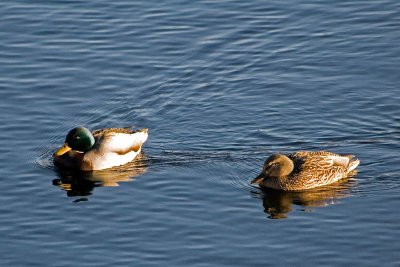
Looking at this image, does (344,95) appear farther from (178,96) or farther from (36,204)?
(36,204)

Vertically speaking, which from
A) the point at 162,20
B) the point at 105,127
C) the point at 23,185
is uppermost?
the point at 162,20

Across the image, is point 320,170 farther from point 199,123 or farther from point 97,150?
point 97,150

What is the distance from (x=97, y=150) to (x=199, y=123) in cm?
192

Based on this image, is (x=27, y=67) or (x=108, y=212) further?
(x=27, y=67)

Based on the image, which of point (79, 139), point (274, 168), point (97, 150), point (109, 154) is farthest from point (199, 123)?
point (274, 168)

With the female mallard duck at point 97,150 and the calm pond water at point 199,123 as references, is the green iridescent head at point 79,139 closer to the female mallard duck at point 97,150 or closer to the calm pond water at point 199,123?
the female mallard duck at point 97,150

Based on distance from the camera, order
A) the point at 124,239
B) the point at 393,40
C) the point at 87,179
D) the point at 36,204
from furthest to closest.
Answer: the point at 393,40, the point at 87,179, the point at 36,204, the point at 124,239

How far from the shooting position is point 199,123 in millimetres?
24219

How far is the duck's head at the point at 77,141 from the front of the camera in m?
23.7

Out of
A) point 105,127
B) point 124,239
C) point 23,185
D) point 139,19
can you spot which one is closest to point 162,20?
point 139,19

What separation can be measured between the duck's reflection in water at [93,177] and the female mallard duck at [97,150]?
132 millimetres

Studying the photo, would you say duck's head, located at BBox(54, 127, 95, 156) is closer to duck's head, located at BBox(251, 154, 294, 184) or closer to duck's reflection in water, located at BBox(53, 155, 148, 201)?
duck's reflection in water, located at BBox(53, 155, 148, 201)

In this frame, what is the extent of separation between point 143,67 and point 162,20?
2.34 meters

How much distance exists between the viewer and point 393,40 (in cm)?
2720
